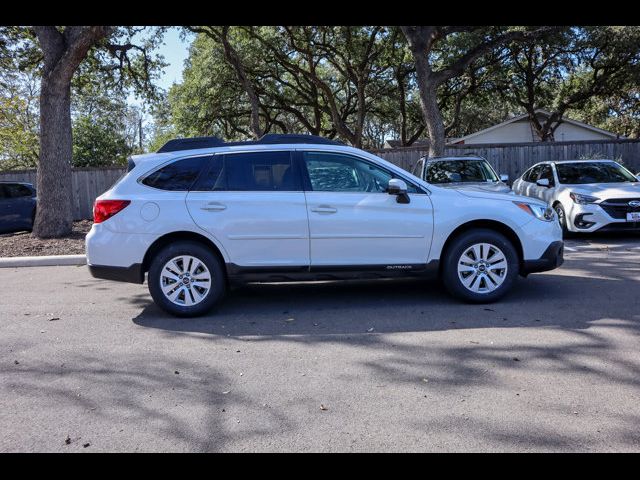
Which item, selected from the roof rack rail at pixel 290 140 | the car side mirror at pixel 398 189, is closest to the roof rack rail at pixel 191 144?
the roof rack rail at pixel 290 140

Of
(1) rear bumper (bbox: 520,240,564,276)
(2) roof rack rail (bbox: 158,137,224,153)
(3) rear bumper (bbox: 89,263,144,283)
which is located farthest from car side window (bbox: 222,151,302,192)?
(1) rear bumper (bbox: 520,240,564,276)

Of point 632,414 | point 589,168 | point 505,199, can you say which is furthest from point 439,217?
point 589,168

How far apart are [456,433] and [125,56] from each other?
50.6 feet

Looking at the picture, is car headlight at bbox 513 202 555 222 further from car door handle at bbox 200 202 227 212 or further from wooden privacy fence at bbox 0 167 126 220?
wooden privacy fence at bbox 0 167 126 220

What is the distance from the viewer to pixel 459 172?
11.7 metres

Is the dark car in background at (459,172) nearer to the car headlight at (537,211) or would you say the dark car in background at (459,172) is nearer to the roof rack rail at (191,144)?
the car headlight at (537,211)

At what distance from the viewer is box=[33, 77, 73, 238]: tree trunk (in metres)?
11.8

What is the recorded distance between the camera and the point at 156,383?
4262 mm

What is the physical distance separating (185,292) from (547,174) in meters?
9.07

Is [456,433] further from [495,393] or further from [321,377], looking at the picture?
[321,377]

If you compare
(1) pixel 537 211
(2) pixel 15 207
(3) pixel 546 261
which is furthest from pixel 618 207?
(2) pixel 15 207

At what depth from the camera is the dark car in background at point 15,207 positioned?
568 inches
